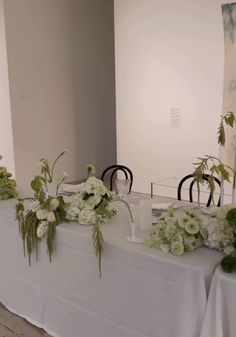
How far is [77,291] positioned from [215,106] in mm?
2872

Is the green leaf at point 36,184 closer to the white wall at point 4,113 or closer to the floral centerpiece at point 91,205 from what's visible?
the floral centerpiece at point 91,205

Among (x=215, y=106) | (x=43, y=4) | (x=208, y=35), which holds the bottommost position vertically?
(x=215, y=106)

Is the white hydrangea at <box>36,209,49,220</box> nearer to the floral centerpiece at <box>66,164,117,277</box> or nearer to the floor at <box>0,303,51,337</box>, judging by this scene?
the floral centerpiece at <box>66,164,117,277</box>

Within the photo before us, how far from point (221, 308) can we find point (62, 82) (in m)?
4.80

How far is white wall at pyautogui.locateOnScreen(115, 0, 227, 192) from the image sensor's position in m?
4.04

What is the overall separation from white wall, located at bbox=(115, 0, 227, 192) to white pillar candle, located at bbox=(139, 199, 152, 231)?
2551mm

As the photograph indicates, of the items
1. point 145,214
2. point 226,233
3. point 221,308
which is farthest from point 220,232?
point 145,214

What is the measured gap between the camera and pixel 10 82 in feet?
15.8

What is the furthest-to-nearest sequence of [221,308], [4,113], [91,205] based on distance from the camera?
[4,113], [91,205], [221,308]

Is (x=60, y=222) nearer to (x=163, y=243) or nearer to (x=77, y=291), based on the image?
(x=77, y=291)

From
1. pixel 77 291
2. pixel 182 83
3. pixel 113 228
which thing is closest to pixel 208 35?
pixel 182 83

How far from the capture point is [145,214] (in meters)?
1.77

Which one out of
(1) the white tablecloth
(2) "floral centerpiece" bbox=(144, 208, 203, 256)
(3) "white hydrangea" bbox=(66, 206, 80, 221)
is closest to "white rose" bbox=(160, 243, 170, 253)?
(2) "floral centerpiece" bbox=(144, 208, 203, 256)

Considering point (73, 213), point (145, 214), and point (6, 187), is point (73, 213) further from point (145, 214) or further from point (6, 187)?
point (6, 187)
